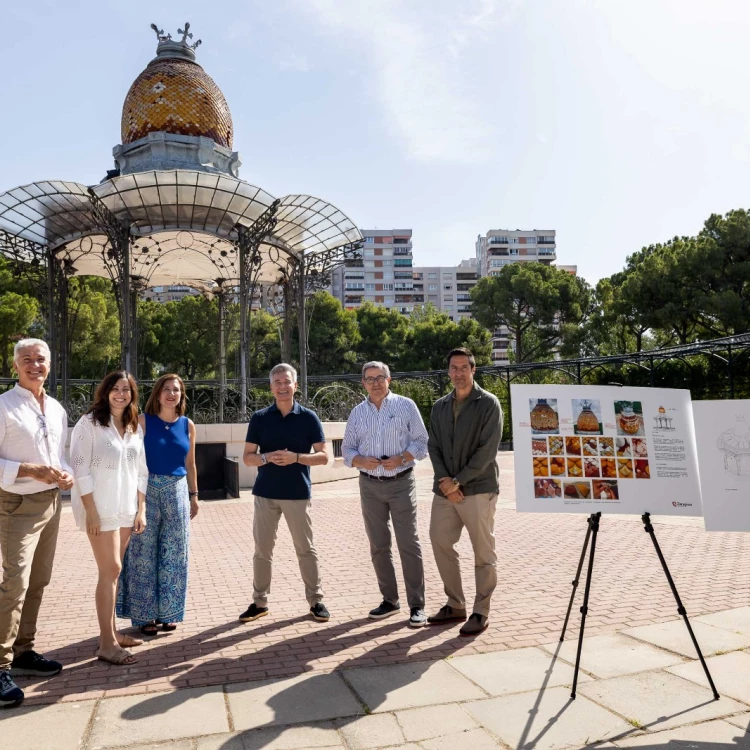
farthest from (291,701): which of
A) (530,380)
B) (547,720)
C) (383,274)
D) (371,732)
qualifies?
(383,274)

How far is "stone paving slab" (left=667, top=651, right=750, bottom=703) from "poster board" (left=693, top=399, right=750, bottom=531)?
0.83 metres

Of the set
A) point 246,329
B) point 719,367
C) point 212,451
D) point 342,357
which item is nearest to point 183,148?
point 246,329

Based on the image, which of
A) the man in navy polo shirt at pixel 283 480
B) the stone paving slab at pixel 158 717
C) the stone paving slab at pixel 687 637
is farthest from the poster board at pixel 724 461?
the stone paving slab at pixel 158 717

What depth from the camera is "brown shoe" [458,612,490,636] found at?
4.56m

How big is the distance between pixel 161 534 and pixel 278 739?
210 centimetres

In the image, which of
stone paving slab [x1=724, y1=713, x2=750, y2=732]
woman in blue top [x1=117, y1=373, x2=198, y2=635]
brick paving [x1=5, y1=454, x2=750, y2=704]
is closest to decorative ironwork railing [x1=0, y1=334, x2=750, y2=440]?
brick paving [x1=5, y1=454, x2=750, y2=704]

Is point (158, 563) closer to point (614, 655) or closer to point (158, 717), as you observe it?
point (158, 717)

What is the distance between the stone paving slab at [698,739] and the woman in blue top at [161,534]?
3.10 m

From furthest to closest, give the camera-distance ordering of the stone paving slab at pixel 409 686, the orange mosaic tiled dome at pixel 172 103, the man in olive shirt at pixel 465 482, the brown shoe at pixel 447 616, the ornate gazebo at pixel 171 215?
the orange mosaic tiled dome at pixel 172 103
the ornate gazebo at pixel 171 215
the brown shoe at pixel 447 616
the man in olive shirt at pixel 465 482
the stone paving slab at pixel 409 686

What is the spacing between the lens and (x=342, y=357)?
42562mm

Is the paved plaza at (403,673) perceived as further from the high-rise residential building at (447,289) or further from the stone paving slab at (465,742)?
the high-rise residential building at (447,289)

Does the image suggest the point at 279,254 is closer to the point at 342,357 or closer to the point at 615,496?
the point at 615,496

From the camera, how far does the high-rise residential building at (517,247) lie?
104375mm

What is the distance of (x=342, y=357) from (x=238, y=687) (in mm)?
39005
